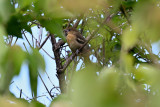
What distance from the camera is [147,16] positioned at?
55cm

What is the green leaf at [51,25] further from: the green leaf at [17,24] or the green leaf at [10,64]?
the green leaf at [10,64]

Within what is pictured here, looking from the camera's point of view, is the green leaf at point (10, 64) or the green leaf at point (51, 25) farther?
the green leaf at point (51, 25)

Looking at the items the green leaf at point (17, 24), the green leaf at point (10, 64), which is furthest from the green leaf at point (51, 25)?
the green leaf at point (10, 64)

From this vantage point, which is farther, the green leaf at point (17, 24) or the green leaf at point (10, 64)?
the green leaf at point (17, 24)

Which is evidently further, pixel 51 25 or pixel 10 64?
pixel 51 25

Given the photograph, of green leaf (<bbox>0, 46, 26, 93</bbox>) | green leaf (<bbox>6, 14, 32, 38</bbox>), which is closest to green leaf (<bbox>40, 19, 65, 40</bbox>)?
green leaf (<bbox>6, 14, 32, 38</bbox>)

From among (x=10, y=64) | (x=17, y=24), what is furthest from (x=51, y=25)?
(x=10, y=64)

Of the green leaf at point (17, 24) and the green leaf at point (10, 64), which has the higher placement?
the green leaf at point (17, 24)

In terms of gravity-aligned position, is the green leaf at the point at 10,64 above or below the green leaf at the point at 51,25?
below

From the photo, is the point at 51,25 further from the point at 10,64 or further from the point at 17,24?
the point at 10,64

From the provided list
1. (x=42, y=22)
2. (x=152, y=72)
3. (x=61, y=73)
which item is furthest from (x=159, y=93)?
(x=61, y=73)

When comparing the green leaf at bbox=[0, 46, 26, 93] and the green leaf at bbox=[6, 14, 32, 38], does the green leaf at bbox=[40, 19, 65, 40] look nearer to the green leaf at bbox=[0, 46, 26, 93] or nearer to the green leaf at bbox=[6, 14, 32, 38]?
the green leaf at bbox=[6, 14, 32, 38]

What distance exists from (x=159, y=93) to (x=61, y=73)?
11.4 ft

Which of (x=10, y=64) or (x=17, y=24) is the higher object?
(x=17, y=24)
